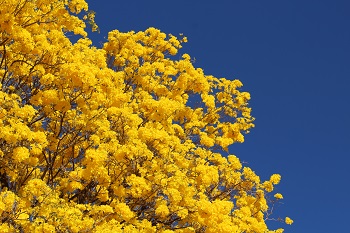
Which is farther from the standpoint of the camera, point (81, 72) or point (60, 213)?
point (81, 72)

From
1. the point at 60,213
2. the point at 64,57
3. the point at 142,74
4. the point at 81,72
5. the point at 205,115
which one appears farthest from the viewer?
the point at 205,115

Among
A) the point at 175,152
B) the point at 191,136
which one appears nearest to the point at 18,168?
the point at 175,152

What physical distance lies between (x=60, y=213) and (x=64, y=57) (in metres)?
4.32

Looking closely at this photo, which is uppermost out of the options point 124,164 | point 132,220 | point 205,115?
point 205,115

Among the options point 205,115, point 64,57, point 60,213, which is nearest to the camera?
point 60,213

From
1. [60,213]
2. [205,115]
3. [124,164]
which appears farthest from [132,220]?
[205,115]

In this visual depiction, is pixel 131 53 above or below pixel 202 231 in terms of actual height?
above

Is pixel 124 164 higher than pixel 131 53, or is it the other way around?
pixel 131 53

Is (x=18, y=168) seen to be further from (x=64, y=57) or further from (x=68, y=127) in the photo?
(x=64, y=57)

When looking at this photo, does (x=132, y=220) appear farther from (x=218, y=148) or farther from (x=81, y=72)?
(x=218, y=148)

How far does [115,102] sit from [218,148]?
5524mm

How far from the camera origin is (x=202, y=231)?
526 inches

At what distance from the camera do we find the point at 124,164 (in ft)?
41.7

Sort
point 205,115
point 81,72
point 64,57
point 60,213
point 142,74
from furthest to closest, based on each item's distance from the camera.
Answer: point 205,115, point 142,74, point 64,57, point 81,72, point 60,213
